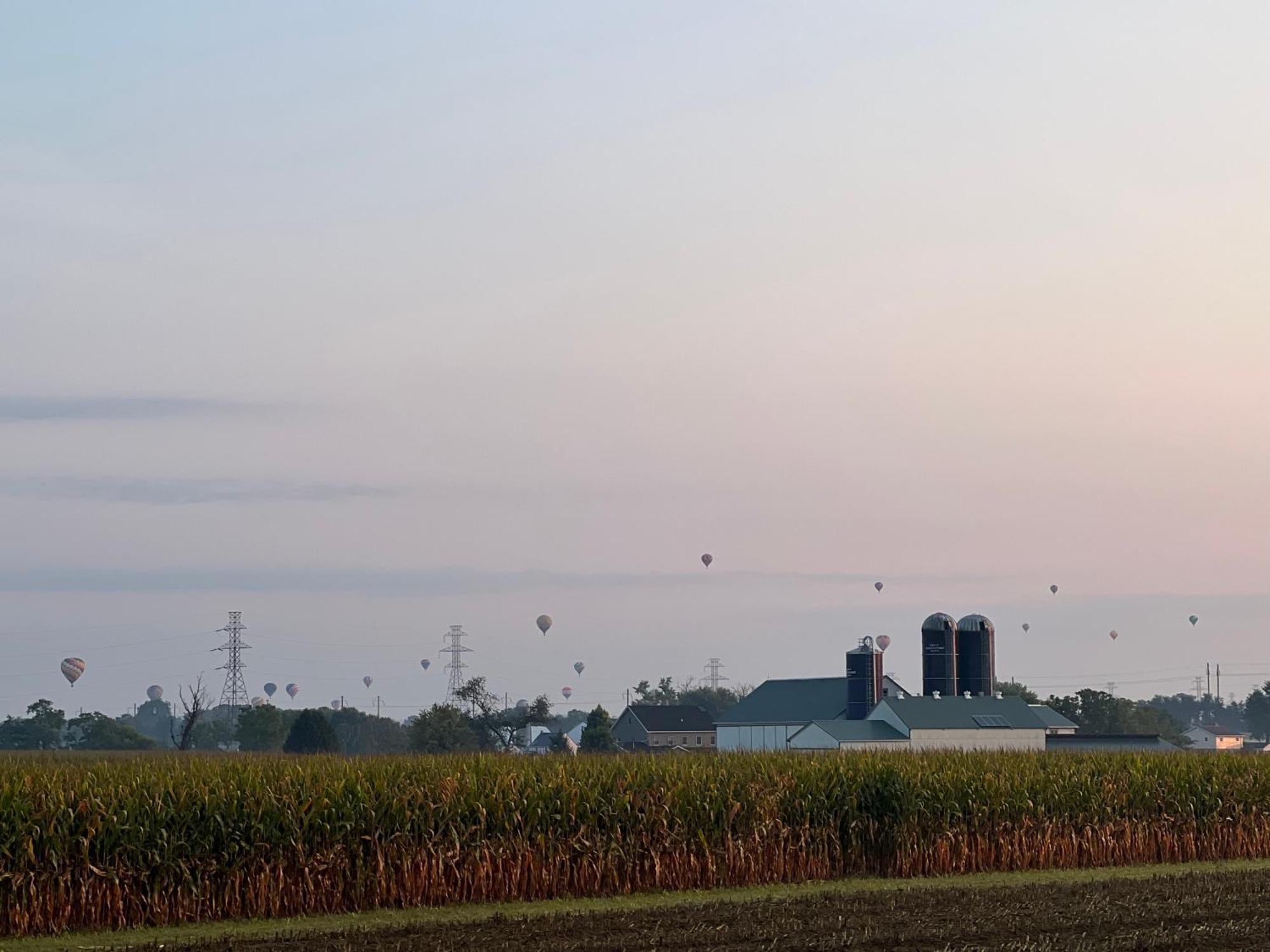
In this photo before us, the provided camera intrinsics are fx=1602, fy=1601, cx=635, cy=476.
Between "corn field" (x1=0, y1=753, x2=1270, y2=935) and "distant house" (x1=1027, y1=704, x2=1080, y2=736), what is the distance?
7050cm

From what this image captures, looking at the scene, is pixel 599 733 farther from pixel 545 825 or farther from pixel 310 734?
pixel 545 825

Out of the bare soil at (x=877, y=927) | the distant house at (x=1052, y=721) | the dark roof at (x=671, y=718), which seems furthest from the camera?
the dark roof at (x=671, y=718)

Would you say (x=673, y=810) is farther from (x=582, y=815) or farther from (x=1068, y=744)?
(x=1068, y=744)

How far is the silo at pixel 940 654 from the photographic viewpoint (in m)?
106

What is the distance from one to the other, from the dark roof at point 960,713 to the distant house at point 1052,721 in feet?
4.03

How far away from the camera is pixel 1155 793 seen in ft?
108

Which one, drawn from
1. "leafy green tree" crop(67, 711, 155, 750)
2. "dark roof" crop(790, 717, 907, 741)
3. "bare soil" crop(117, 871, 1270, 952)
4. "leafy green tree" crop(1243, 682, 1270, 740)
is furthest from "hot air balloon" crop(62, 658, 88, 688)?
"leafy green tree" crop(1243, 682, 1270, 740)

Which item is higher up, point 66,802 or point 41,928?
point 66,802

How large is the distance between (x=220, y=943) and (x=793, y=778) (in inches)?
499

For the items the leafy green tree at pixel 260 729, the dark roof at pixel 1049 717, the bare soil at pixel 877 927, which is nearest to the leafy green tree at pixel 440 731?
the leafy green tree at pixel 260 729

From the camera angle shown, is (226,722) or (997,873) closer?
(997,873)

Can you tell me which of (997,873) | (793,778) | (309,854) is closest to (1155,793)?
(997,873)

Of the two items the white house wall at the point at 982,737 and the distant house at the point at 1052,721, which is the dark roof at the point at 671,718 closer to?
the distant house at the point at 1052,721

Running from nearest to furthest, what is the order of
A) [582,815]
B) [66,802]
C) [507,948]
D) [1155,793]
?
[507,948], [66,802], [582,815], [1155,793]
